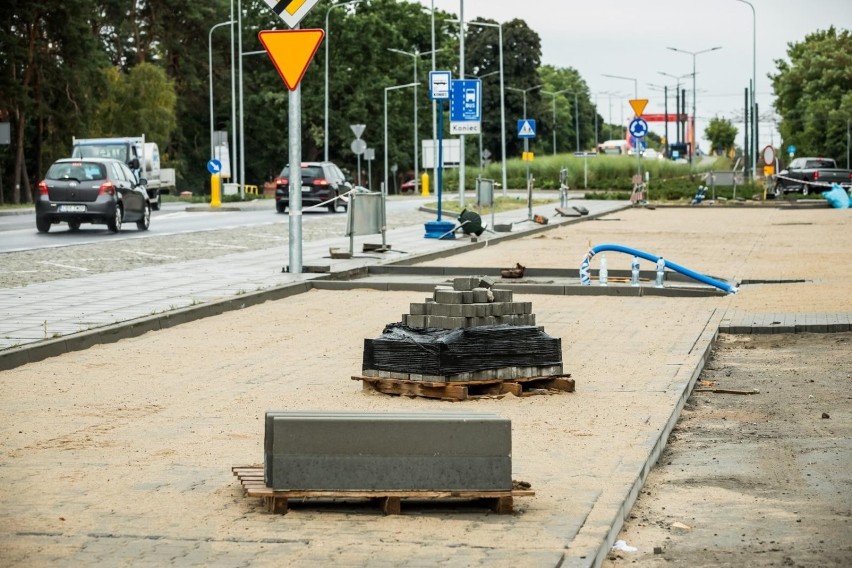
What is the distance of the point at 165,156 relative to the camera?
9050cm

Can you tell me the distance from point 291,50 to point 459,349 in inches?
409

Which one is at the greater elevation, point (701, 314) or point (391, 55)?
point (391, 55)

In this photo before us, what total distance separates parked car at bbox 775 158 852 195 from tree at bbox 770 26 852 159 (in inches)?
1213

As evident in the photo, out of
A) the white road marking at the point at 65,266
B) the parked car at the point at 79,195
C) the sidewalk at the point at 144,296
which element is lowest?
the sidewalk at the point at 144,296

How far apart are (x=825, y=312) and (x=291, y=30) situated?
763 cm

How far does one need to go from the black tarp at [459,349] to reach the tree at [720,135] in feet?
563

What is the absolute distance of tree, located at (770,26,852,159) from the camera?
10150cm

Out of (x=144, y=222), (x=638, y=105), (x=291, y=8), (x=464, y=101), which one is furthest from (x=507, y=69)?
(x=291, y=8)

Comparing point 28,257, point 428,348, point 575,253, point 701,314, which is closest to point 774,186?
point 575,253

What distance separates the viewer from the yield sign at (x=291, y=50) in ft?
64.5

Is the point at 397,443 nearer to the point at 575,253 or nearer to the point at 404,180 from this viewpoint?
the point at 575,253

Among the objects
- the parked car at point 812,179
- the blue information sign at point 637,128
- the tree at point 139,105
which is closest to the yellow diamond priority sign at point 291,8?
the blue information sign at point 637,128

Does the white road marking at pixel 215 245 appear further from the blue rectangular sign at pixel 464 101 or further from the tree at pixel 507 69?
the tree at pixel 507 69

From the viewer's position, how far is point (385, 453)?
677 cm
